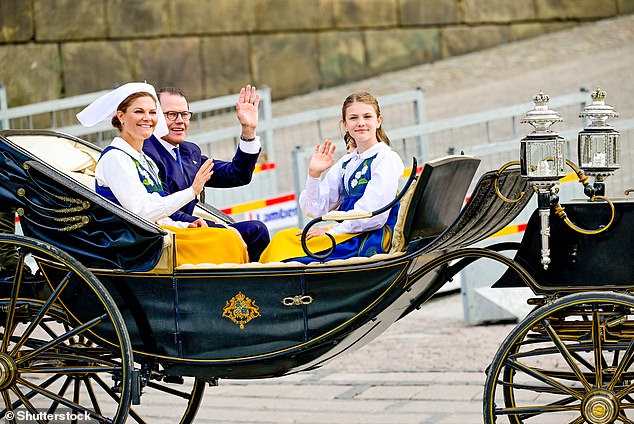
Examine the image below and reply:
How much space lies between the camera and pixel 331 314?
4.58 meters

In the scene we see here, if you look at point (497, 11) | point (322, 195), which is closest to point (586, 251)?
point (322, 195)

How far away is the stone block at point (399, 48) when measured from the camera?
1756cm

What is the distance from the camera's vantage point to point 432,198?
4.52 m

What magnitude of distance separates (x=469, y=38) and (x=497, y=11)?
627 millimetres

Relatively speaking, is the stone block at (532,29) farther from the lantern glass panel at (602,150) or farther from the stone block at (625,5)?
the lantern glass panel at (602,150)

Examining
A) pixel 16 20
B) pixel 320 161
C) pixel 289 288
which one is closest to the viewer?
pixel 289 288

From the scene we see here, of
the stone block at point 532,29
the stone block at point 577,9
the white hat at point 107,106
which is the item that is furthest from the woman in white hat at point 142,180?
the stone block at point 577,9

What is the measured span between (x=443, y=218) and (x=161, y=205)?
1155mm

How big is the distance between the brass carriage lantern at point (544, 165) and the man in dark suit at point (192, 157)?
130 centimetres

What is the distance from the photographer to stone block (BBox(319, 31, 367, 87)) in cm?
1709

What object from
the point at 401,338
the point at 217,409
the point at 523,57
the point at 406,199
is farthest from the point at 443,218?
the point at 523,57

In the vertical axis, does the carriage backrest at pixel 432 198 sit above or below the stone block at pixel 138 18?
below

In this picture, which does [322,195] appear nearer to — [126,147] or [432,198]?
[432,198]

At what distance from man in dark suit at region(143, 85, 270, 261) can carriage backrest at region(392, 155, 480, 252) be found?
774mm
